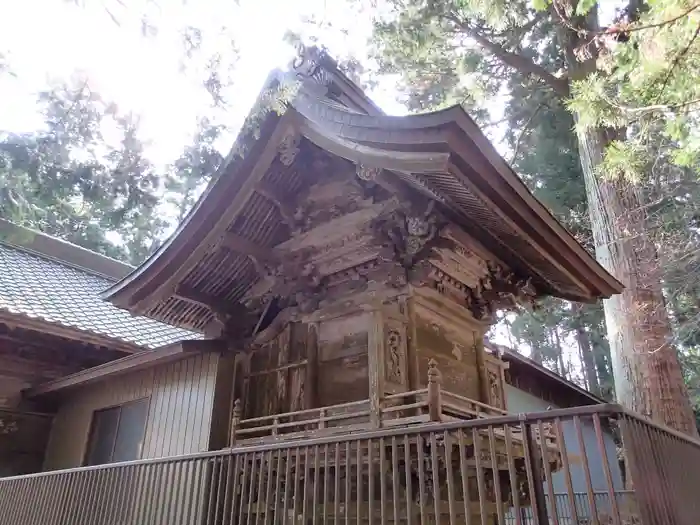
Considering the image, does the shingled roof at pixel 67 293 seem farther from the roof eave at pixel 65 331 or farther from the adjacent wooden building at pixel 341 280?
the adjacent wooden building at pixel 341 280

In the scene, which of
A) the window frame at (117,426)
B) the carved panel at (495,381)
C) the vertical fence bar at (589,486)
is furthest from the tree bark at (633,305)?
the window frame at (117,426)

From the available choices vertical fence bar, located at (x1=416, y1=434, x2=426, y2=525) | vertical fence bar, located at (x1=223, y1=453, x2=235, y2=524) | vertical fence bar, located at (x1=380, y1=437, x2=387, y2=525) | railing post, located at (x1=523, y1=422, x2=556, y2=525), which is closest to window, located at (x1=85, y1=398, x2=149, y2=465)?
vertical fence bar, located at (x1=223, y1=453, x2=235, y2=524)

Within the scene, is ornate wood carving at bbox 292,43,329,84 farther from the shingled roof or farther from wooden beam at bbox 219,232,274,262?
the shingled roof

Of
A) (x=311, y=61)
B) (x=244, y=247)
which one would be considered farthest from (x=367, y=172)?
(x=244, y=247)

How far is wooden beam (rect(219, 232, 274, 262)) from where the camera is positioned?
601 cm

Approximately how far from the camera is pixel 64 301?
9.49 meters

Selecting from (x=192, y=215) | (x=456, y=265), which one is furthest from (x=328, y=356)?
(x=192, y=215)

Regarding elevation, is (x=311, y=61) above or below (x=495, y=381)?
above

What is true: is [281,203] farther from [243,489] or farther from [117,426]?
[117,426]

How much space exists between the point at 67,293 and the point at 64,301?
68 cm

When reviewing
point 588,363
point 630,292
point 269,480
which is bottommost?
point 269,480

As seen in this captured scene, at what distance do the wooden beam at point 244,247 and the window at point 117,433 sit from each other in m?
2.93

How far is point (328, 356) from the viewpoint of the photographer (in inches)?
230

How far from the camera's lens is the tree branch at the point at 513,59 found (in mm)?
8688
